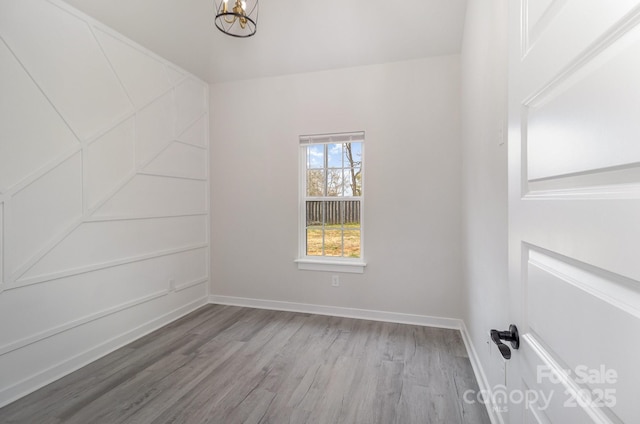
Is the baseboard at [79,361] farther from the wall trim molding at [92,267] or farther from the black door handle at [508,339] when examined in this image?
the black door handle at [508,339]

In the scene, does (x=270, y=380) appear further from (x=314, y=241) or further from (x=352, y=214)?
(x=352, y=214)

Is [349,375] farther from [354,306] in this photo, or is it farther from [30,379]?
[30,379]

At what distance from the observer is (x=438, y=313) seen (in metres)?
3.05

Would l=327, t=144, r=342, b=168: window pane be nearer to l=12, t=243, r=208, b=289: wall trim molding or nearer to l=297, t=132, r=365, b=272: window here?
l=297, t=132, r=365, b=272: window

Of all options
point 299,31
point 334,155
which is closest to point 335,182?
point 334,155

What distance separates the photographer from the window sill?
3283mm

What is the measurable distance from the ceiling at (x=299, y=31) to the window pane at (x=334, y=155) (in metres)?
0.86

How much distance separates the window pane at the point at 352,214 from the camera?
339cm

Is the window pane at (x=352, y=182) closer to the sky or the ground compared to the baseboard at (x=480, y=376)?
closer to the sky

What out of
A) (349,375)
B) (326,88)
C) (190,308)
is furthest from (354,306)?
(326,88)

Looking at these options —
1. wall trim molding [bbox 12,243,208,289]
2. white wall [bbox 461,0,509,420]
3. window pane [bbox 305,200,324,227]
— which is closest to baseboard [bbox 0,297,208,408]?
wall trim molding [bbox 12,243,208,289]

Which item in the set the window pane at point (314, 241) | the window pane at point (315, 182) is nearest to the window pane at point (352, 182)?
the window pane at point (315, 182)

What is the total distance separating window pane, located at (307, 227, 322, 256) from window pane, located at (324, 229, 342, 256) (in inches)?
2.9

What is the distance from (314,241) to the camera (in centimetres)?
357
